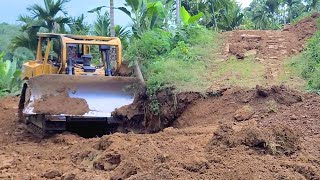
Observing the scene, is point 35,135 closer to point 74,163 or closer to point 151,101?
point 151,101

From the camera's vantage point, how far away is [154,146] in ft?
22.1

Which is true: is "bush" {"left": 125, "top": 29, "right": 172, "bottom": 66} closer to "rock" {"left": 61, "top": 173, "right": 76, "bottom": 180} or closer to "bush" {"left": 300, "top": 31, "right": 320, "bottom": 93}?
"bush" {"left": 300, "top": 31, "right": 320, "bottom": 93}

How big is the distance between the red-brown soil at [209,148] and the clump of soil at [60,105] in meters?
0.48

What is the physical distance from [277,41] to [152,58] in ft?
13.9

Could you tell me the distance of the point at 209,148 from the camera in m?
6.32

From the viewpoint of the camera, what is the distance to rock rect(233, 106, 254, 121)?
8.70 metres

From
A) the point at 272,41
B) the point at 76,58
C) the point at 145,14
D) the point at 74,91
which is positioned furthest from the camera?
the point at 145,14

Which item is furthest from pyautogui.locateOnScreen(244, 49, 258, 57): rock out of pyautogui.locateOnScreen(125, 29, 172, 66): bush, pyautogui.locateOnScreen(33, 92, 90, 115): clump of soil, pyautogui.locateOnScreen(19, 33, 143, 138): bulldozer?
pyautogui.locateOnScreen(33, 92, 90, 115): clump of soil

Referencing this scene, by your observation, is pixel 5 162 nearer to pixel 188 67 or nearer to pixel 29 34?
→ pixel 188 67

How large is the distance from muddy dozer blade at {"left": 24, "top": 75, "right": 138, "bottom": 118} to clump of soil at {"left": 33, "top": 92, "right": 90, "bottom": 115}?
6 centimetres

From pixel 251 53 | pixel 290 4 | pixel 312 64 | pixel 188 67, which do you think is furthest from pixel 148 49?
pixel 290 4

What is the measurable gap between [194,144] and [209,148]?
0.70 metres

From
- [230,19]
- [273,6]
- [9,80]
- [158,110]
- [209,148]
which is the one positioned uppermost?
[273,6]

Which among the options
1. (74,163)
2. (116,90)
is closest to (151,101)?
(116,90)
